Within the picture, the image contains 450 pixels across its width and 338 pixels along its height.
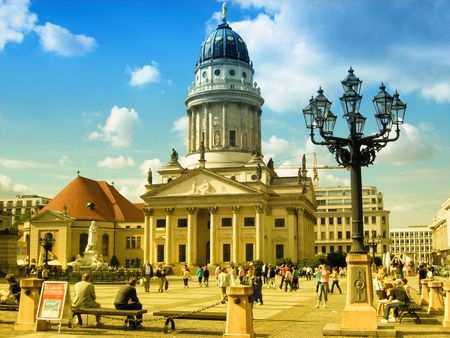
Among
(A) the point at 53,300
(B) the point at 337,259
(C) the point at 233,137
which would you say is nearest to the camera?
(A) the point at 53,300

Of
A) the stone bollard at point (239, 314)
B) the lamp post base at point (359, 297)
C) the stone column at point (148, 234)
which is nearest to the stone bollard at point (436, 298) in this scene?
the lamp post base at point (359, 297)

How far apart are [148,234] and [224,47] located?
3361cm

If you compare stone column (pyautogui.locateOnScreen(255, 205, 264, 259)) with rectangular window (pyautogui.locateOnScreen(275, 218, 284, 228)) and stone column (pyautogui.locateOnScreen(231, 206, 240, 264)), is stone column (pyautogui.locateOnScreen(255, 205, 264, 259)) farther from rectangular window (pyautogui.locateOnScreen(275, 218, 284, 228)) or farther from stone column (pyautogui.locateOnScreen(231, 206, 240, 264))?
rectangular window (pyautogui.locateOnScreen(275, 218, 284, 228))

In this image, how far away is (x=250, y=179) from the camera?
87.5m

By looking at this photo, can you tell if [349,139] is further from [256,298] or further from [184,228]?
[184,228]

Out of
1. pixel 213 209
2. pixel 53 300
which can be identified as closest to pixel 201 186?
pixel 213 209

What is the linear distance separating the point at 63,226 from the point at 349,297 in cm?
7352

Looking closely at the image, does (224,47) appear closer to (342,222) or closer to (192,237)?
(192,237)

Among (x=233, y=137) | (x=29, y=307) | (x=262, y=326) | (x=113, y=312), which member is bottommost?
(x=262, y=326)

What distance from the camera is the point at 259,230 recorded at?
264 feet

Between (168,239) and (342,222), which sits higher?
(342,222)

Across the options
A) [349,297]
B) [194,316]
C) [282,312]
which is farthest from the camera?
[282,312]

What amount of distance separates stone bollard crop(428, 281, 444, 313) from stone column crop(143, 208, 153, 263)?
63.5 meters

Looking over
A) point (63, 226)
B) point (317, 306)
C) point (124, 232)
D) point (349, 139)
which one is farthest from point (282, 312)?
point (124, 232)
